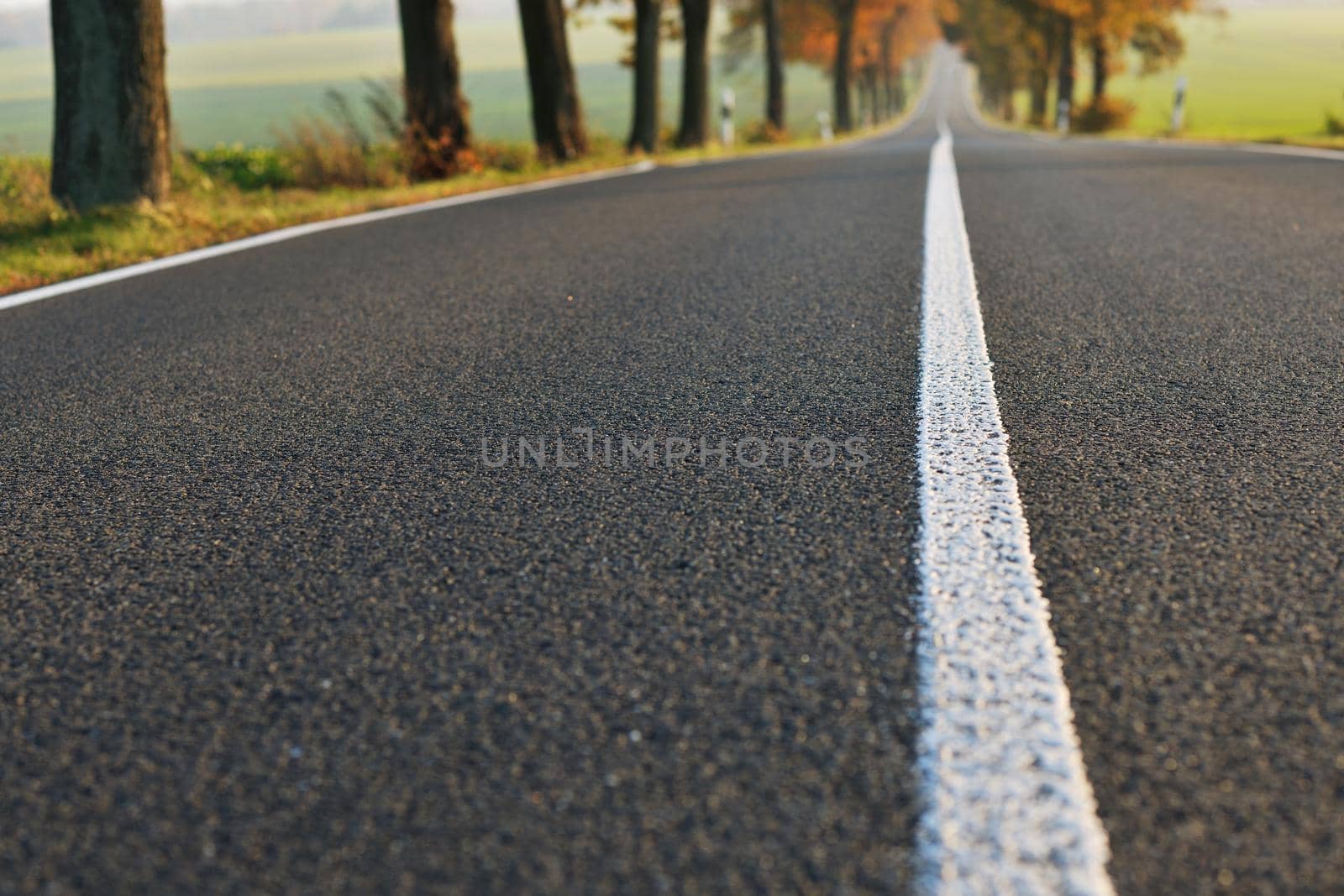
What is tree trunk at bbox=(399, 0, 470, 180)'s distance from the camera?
11.0 m

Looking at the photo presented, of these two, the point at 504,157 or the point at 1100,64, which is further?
the point at 1100,64

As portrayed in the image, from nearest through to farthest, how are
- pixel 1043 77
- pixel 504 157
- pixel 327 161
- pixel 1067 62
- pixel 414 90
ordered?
pixel 327 161, pixel 414 90, pixel 504 157, pixel 1067 62, pixel 1043 77

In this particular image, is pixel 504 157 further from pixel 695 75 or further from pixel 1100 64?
pixel 1100 64

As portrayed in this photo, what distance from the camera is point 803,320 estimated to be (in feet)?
12.4

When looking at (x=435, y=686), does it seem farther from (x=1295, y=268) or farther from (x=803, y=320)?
(x=1295, y=268)

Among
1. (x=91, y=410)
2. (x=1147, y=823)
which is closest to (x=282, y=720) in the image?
(x=1147, y=823)

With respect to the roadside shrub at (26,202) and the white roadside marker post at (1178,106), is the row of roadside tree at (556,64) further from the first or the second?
the white roadside marker post at (1178,106)

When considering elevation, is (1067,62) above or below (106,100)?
above

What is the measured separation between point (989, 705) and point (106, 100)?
7.20 m

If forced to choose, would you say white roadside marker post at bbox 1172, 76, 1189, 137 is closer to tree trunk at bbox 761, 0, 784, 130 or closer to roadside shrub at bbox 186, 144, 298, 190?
tree trunk at bbox 761, 0, 784, 130

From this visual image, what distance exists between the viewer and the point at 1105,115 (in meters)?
32.2

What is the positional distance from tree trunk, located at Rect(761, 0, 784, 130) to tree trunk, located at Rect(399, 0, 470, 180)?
18.4 m

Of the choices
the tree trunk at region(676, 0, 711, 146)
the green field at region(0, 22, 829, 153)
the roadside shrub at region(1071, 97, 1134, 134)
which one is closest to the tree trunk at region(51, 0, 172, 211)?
the green field at region(0, 22, 829, 153)

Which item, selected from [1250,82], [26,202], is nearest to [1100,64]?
[26,202]
